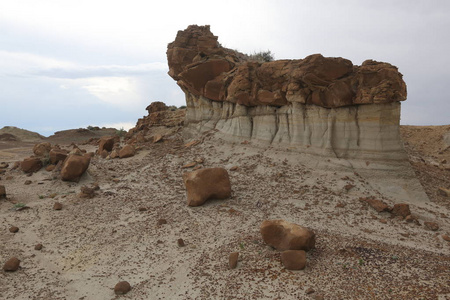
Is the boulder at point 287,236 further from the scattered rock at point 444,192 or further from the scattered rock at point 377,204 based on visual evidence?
the scattered rock at point 444,192

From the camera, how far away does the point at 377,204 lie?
8.91 metres

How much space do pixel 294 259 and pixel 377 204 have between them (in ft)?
13.9

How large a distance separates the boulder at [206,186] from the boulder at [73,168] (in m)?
4.33

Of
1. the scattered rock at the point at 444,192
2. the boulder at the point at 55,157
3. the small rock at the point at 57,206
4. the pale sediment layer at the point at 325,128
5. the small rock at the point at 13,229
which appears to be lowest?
the small rock at the point at 13,229

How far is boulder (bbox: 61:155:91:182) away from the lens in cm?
1107

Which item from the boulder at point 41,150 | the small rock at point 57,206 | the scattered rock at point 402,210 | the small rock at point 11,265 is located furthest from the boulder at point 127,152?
the scattered rock at point 402,210

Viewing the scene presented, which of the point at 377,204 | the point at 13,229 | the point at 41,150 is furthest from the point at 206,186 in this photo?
the point at 41,150

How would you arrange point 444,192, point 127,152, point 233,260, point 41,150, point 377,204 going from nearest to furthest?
point 233,260 → point 377,204 → point 444,192 → point 41,150 → point 127,152

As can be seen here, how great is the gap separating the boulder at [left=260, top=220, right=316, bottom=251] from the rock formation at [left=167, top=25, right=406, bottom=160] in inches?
205

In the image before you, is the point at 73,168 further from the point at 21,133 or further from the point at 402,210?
the point at 21,133

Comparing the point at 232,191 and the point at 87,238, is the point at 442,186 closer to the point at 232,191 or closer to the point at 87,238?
the point at 232,191

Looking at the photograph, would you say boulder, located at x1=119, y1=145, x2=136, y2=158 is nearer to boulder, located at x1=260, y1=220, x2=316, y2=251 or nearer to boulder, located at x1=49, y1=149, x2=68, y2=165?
boulder, located at x1=49, y1=149, x2=68, y2=165

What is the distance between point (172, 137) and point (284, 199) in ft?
26.8

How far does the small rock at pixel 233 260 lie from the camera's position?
6.15 m
